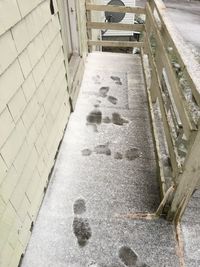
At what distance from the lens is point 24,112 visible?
161 centimetres

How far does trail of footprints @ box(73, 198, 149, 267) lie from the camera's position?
1673 mm

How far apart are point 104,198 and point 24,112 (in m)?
0.98

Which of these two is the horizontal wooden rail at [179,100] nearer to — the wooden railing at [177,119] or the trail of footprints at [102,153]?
the wooden railing at [177,119]

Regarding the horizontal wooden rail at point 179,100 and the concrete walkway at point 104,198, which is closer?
the horizontal wooden rail at point 179,100

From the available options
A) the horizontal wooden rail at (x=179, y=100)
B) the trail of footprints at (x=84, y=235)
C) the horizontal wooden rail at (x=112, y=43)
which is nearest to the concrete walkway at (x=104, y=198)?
the trail of footprints at (x=84, y=235)

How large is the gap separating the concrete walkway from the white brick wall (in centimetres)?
17

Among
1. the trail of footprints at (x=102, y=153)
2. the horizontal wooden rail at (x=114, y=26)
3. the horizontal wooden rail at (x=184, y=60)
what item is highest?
the horizontal wooden rail at (x=184, y=60)

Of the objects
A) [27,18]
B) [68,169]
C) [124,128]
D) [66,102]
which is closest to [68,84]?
[66,102]

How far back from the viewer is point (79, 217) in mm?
1923

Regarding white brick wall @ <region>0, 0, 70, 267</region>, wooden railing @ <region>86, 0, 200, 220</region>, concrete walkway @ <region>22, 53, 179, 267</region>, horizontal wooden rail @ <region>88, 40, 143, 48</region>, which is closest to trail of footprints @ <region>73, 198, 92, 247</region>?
concrete walkway @ <region>22, 53, 179, 267</region>

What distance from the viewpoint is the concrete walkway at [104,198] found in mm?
1718

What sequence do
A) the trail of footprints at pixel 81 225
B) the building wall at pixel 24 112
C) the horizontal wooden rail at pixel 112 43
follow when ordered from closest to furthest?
the building wall at pixel 24 112, the trail of footprints at pixel 81 225, the horizontal wooden rail at pixel 112 43

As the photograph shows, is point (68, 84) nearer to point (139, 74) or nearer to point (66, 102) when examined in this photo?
point (66, 102)

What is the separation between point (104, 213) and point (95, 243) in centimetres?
25
